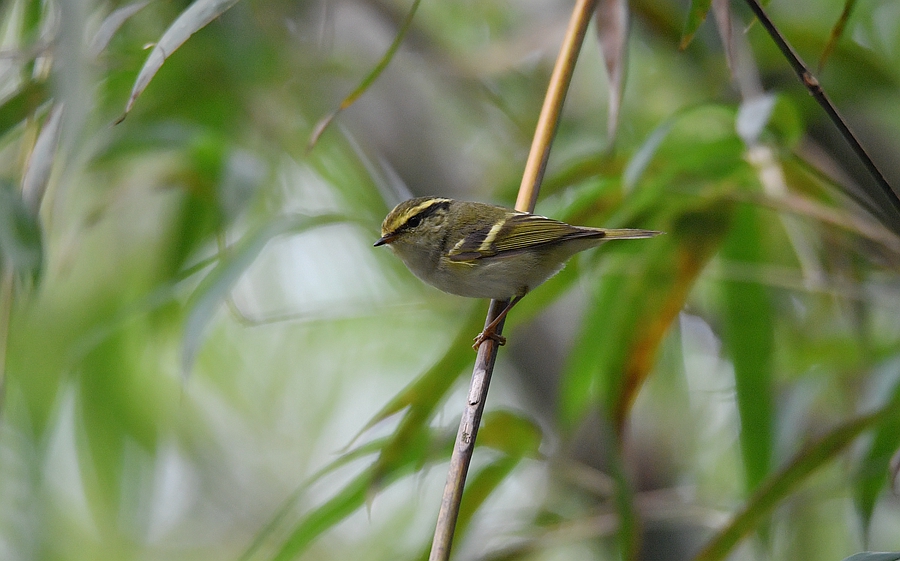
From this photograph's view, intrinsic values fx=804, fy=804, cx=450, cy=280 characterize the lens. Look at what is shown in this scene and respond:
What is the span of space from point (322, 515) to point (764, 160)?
5.61ft

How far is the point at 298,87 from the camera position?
4121 mm

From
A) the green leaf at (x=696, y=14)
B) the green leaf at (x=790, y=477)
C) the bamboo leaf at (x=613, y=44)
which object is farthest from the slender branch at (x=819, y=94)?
the green leaf at (x=790, y=477)

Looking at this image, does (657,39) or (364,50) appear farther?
(364,50)

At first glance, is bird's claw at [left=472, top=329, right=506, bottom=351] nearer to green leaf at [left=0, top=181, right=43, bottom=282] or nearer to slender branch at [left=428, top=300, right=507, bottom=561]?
slender branch at [left=428, top=300, right=507, bottom=561]

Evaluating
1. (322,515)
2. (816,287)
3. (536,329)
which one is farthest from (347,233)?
(816,287)

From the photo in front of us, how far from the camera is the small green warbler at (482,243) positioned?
2.31 m

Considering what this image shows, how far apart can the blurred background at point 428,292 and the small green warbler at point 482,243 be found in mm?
98

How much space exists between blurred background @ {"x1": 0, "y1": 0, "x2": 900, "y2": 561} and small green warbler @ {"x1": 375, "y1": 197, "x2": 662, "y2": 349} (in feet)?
0.32

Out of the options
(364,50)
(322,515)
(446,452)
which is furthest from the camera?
(364,50)

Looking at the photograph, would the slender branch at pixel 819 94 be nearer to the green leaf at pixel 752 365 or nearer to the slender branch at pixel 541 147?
the slender branch at pixel 541 147

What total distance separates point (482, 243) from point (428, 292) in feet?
5.26

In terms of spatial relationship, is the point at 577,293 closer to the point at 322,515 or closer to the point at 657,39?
the point at 657,39

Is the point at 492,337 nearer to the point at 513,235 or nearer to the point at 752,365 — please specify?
the point at 513,235

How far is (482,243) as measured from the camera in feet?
8.31
